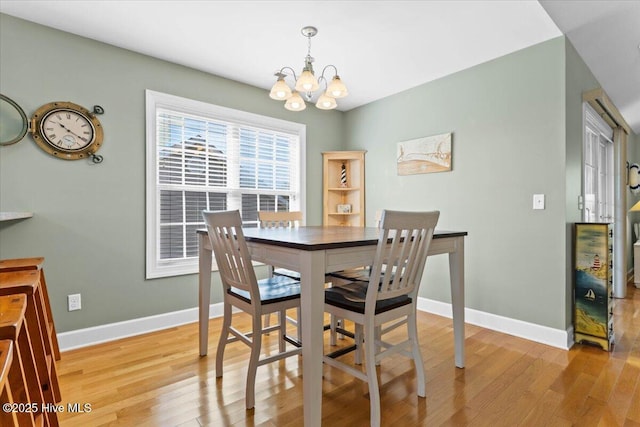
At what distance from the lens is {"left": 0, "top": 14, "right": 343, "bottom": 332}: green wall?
2.29 m

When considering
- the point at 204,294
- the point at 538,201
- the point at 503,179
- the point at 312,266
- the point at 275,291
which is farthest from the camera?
the point at 503,179

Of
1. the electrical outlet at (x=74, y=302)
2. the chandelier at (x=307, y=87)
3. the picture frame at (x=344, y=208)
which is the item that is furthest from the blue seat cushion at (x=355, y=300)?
the picture frame at (x=344, y=208)

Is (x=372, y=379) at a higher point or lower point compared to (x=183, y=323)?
higher

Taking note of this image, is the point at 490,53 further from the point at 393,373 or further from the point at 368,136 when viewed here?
the point at 393,373

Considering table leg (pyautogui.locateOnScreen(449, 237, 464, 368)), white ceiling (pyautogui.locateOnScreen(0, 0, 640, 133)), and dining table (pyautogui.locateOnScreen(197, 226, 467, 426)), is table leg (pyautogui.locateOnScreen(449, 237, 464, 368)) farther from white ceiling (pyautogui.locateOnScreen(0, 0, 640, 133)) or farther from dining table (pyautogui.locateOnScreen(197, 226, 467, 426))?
white ceiling (pyautogui.locateOnScreen(0, 0, 640, 133))

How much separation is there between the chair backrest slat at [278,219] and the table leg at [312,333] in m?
1.61

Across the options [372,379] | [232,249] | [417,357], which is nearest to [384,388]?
[417,357]

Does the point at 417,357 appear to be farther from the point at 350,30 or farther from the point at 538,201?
the point at 350,30

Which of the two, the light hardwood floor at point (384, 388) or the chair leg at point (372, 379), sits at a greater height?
the chair leg at point (372, 379)

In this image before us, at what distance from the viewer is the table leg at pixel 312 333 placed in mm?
1434

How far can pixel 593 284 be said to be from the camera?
2471mm

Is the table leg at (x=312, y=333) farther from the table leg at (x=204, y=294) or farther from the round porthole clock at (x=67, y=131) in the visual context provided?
the round porthole clock at (x=67, y=131)

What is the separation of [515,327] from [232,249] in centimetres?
247

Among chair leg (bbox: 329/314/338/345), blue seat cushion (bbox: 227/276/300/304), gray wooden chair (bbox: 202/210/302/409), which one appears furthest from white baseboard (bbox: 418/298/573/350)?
gray wooden chair (bbox: 202/210/302/409)
